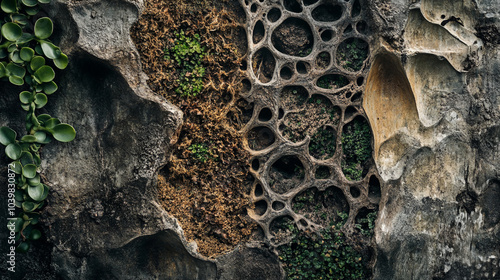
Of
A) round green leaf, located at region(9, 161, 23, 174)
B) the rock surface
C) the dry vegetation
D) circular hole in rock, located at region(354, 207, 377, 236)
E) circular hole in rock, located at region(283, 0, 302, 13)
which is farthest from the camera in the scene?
circular hole in rock, located at region(283, 0, 302, 13)

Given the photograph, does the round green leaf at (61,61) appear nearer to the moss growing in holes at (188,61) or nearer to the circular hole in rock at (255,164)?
the moss growing in holes at (188,61)

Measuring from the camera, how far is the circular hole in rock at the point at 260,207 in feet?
16.9

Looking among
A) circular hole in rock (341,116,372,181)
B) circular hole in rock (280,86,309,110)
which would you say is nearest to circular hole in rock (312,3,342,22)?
circular hole in rock (280,86,309,110)

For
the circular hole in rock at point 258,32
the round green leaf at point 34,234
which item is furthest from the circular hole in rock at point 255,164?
the round green leaf at point 34,234

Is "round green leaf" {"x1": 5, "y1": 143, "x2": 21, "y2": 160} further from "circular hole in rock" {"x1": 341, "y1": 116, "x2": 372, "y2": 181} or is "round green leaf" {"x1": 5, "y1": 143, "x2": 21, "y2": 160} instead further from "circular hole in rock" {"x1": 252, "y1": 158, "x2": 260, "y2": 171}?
"circular hole in rock" {"x1": 341, "y1": 116, "x2": 372, "y2": 181}

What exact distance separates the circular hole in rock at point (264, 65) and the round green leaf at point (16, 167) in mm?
2626

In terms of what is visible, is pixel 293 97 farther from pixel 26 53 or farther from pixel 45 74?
pixel 26 53

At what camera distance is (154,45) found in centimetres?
485

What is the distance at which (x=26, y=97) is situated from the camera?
4.59 m

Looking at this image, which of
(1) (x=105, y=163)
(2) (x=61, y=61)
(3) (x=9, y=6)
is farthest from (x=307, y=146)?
(3) (x=9, y=6)

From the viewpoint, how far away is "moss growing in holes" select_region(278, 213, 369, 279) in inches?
196

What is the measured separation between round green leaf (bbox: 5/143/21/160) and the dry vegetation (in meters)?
1.43

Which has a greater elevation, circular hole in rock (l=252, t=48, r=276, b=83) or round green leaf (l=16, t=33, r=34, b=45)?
circular hole in rock (l=252, t=48, r=276, b=83)

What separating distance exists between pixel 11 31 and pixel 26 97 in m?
0.65
